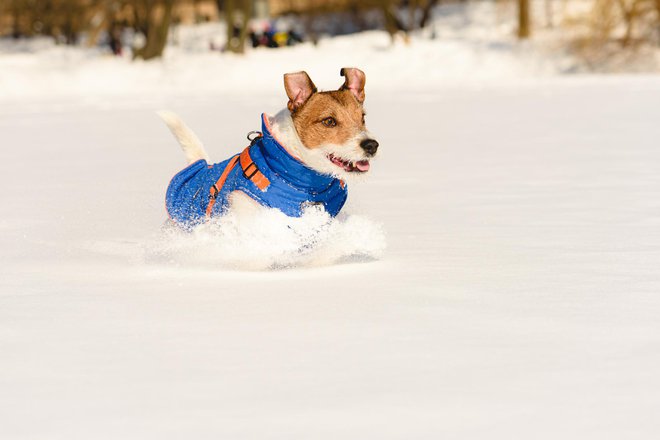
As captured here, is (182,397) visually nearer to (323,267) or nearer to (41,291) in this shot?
(41,291)

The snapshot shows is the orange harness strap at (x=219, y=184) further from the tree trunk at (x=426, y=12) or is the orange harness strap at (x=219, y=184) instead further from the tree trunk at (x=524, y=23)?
the tree trunk at (x=426, y=12)

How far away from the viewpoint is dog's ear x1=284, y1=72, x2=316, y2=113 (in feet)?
15.0

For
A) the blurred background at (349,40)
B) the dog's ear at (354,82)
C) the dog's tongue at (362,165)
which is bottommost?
the blurred background at (349,40)

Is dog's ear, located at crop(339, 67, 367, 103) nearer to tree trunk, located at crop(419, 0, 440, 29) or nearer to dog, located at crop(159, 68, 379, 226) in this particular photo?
dog, located at crop(159, 68, 379, 226)

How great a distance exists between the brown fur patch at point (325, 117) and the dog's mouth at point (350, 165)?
8 centimetres

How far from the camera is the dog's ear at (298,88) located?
15.0ft

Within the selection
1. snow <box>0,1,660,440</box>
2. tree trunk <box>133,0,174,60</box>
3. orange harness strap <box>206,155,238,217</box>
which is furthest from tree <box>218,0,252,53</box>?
orange harness strap <box>206,155,238,217</box>

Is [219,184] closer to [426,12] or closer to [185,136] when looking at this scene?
[185,136]

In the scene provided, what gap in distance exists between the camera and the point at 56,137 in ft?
41.7

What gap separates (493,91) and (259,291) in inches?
667

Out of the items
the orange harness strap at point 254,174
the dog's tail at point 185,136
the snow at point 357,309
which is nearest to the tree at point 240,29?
the snow at point 357,309

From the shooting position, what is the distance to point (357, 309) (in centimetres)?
364

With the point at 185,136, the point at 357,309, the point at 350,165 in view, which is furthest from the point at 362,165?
the point at 185,136

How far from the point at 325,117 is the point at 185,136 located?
1246mm
